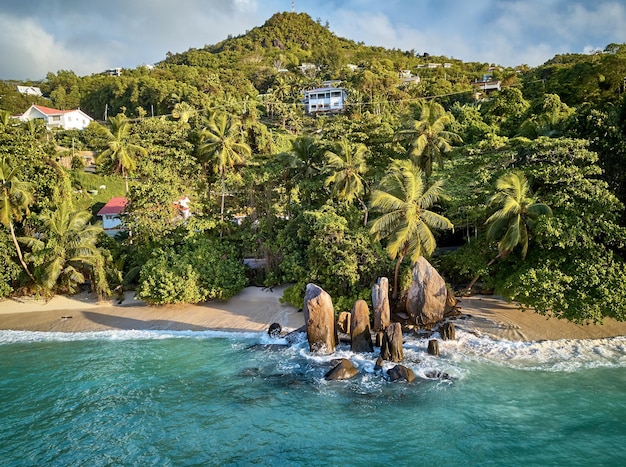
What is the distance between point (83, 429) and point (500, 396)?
1500cm

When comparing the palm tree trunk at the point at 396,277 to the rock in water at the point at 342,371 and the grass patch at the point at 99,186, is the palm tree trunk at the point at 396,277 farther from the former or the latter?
the grass patch at the point at 99,186

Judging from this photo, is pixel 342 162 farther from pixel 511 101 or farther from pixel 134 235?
pixel 511 101

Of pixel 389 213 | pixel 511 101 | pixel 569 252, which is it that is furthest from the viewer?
pixel 511 101

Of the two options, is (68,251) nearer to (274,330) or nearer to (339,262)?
(274,330)

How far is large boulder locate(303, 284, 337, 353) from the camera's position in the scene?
65.9 feet

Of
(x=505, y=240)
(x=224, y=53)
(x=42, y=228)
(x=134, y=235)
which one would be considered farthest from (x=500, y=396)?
(x=224, y=53)

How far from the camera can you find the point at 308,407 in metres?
15.8

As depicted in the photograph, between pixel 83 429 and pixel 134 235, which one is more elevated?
pixel 134 235

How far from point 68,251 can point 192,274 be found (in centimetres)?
877

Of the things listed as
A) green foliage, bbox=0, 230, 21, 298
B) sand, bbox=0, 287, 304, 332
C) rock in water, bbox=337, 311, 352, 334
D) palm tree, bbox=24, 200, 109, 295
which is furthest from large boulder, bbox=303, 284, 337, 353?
green foliage, bbox=0, 230, 21, 298

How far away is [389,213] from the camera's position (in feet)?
72.1

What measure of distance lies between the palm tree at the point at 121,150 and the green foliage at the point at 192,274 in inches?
404

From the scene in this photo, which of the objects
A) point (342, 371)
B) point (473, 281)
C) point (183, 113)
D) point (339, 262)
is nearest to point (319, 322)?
point (342, 371)

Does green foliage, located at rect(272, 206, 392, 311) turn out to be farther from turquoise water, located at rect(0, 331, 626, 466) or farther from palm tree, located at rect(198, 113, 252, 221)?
palm tree, located at rect(198, 113, 252, 221)
